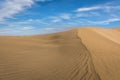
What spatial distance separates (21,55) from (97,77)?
17.6 ft

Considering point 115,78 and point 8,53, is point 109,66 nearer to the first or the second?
point 115,78

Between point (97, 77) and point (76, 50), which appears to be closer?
point (97, 77)

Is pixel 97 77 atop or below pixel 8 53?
below

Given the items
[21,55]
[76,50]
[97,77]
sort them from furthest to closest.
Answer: [76,50], [21,55], [97,77]

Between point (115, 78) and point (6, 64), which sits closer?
point (115, 78)

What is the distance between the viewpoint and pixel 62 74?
7.71 metres

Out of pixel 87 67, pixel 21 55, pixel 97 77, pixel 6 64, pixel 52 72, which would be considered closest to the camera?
pixel 97 77

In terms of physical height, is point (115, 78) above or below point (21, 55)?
below

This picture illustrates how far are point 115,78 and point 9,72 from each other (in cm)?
428

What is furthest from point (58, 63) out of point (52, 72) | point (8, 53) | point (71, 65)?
point (8, 53)

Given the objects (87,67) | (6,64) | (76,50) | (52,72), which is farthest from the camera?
(76,50)

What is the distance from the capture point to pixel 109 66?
8.91 metres

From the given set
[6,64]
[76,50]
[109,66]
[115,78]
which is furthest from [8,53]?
[115,78]

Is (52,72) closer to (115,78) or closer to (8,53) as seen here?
(115,78)
